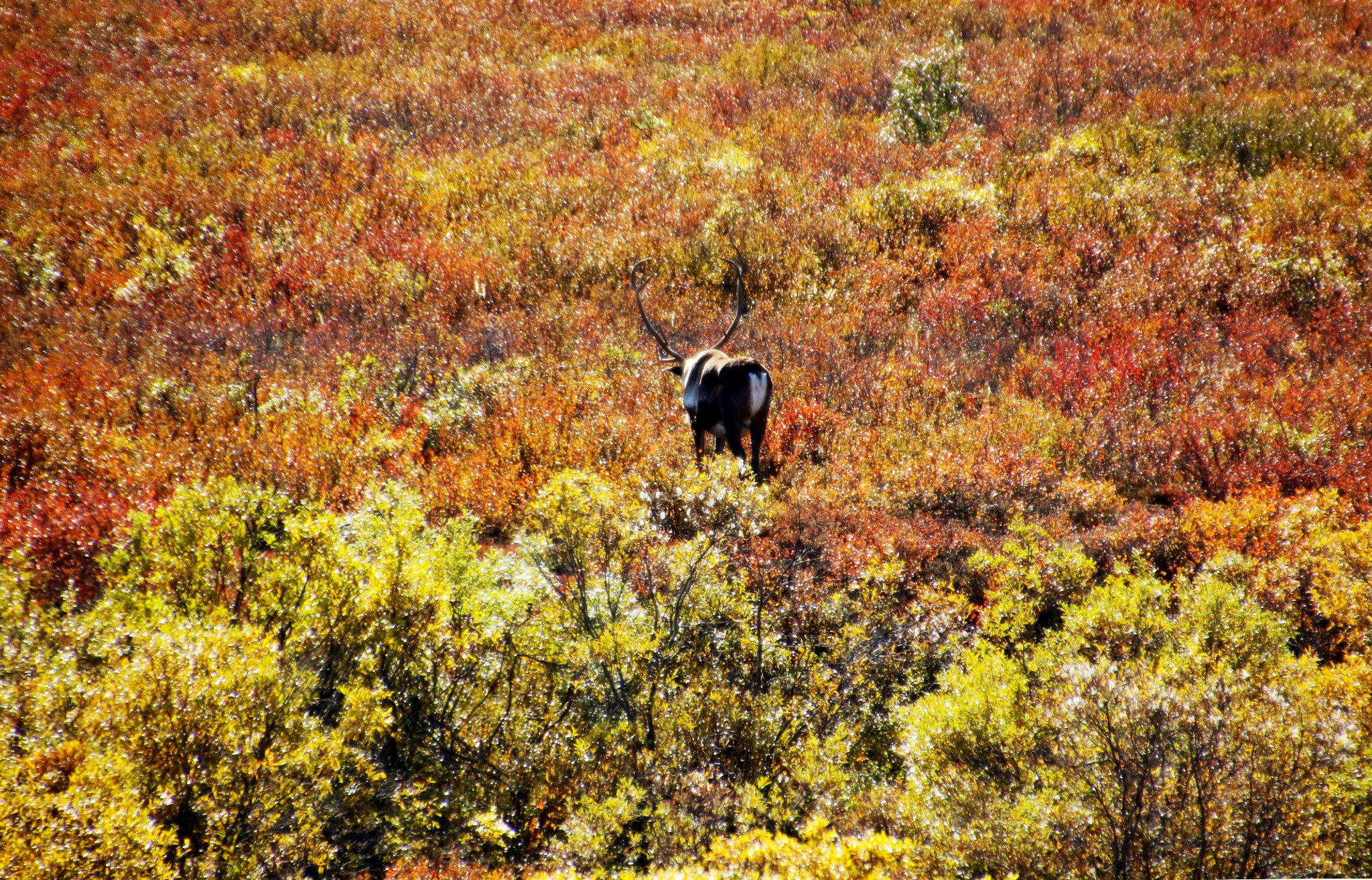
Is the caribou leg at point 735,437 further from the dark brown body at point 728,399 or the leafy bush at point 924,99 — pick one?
the leafy bush at point 924,99

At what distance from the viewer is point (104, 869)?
270 cm

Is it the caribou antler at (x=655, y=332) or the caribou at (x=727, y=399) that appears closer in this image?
the caribou at (x=727, y=399)

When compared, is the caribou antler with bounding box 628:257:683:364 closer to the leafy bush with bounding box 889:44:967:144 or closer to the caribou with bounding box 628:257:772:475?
the caribou with bounding box 628:257:772:475

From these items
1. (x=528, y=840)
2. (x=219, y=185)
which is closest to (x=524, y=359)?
(x=528, y=840)

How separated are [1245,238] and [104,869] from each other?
17002mm

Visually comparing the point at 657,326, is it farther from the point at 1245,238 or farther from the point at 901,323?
the point at 1245,238

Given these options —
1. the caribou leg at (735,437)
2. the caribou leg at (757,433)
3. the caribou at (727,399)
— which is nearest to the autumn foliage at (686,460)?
the caribou leg at (757,433)

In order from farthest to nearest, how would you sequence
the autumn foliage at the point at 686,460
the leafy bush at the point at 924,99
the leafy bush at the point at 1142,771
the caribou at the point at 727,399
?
the leafy bush at the point at 924,99, the caribou at the point at 727,399, the autumn foliage at the point at 686,460, the leafy bush at the point at 1142,771

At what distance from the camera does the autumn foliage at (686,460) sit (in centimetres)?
344

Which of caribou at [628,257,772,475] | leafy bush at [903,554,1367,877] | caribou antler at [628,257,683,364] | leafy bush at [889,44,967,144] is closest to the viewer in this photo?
leafy bush at [903,554,1367,877]

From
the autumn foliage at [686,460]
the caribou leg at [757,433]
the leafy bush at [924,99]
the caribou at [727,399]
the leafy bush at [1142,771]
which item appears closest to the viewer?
the leafy bush at [1142,771]

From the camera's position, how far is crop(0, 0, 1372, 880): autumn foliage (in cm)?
344

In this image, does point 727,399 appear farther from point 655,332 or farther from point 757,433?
point 655,332

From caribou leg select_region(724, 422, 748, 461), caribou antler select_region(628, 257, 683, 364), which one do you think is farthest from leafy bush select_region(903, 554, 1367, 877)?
caribou antler select_region(628, 257, 683, 364)
